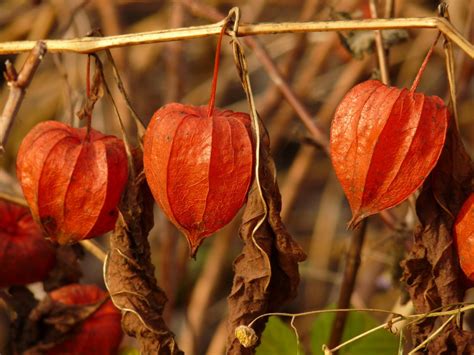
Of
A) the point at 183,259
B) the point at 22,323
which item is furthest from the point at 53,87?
the point at 22,323

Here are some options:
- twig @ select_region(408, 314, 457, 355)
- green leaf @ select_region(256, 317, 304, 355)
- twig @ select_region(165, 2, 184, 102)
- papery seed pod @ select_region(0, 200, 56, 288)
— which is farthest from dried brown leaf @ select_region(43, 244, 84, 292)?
twig @ select_region(165, 2, 184, 102)

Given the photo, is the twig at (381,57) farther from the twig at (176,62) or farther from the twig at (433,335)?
the twig at (176,62)

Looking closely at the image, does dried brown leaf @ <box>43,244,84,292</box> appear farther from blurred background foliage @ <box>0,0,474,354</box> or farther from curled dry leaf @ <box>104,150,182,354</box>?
blurred background foliage @ <box>0,0,474,354</box>

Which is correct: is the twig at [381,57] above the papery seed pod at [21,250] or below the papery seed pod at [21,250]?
above

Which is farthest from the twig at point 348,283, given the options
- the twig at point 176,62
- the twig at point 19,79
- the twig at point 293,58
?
the twig at point 176,62

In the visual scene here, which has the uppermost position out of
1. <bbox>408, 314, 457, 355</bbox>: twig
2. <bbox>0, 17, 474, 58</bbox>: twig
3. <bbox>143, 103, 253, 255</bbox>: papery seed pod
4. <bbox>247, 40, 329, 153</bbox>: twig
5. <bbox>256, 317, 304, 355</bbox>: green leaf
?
<bbox>0, 17, 474, 58</bbox>: twig

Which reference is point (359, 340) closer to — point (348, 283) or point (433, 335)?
point (348, 283)
